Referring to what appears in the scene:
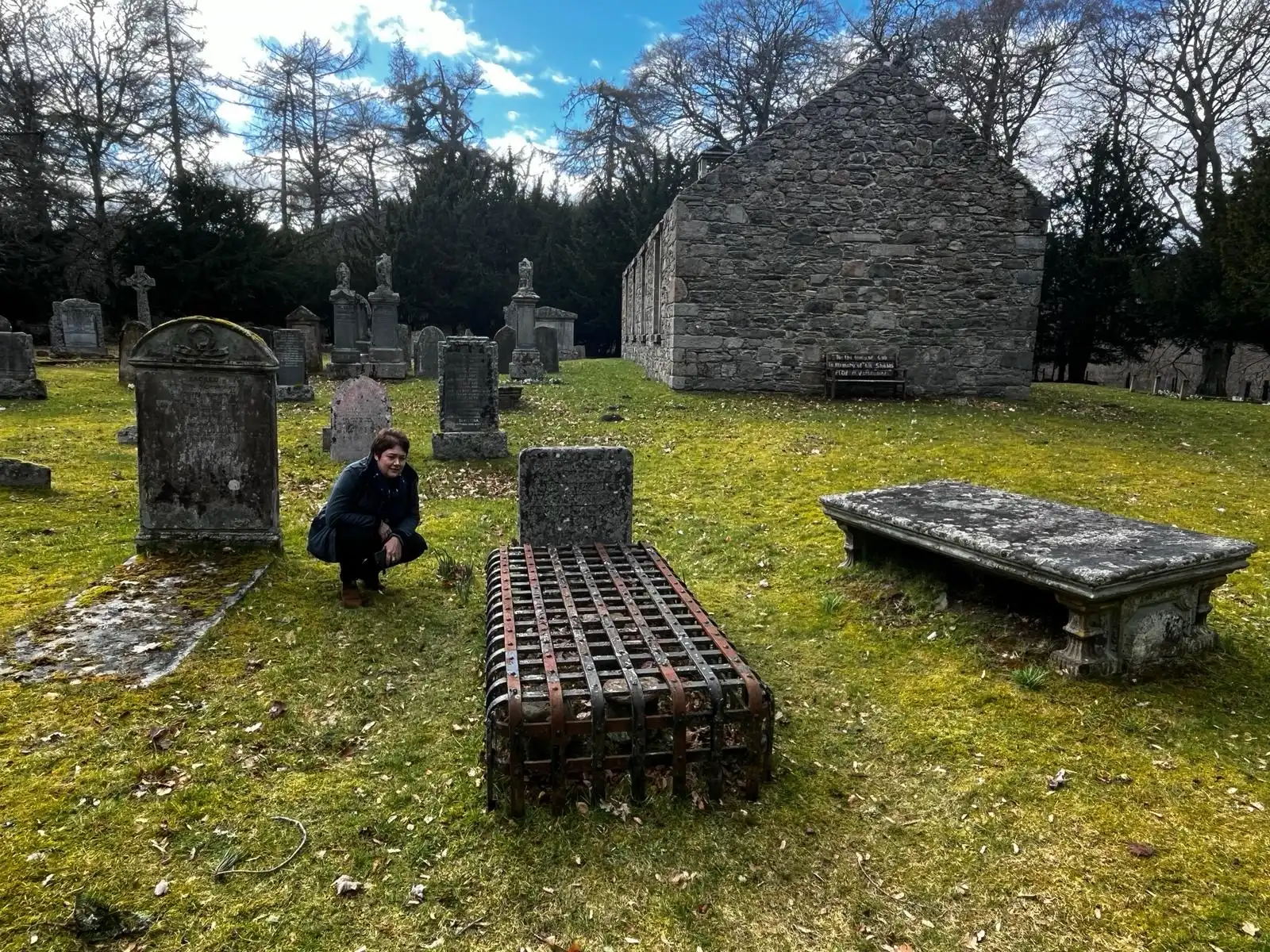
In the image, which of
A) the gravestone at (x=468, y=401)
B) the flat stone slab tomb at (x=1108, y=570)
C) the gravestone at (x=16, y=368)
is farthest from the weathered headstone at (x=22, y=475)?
the flat stone slab tomb at (x=1108, y=570)

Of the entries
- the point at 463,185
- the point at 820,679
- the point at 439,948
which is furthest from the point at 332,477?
the point at 463,185

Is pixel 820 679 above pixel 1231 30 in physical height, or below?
below

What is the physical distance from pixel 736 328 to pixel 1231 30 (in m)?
18.5

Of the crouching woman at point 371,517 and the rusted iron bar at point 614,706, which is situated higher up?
the crouching woman at point 371,517

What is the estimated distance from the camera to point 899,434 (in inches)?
467

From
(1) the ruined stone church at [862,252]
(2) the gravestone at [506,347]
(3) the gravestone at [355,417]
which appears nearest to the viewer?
(3) the gravestone at [355,417]

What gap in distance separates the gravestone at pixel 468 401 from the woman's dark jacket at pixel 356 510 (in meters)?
5.32

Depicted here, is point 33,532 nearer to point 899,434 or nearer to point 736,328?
point 899,434

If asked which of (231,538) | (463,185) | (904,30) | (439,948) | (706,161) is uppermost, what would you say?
(904,30)

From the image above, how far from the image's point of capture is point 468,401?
1036 centimetres

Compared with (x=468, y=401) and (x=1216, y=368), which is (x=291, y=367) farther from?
(x=1216, y=368)

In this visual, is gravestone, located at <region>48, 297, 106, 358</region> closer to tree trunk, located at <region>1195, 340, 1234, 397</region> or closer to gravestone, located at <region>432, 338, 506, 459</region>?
gravestone, located at <region>432, 338, 506, 459</region>

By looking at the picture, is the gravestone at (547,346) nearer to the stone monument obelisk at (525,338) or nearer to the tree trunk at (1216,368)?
the stone monument obelisk at (525,338)

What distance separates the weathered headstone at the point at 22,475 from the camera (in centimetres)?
783
